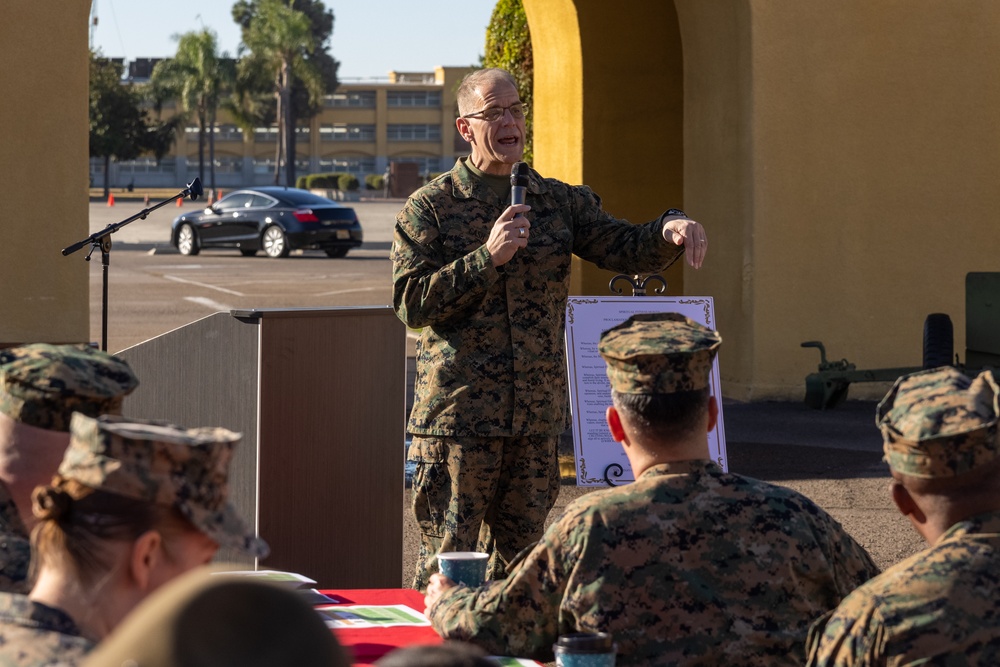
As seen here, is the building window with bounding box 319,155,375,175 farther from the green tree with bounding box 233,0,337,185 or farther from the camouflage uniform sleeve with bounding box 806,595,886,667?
the camouflage uniform sleeve with bounding box 806,595,886,667

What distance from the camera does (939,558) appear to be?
101 inches

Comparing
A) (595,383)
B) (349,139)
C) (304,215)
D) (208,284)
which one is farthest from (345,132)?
(595,383)

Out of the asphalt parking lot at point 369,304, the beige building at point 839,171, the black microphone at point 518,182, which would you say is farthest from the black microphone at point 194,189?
the beige building at point 839,171

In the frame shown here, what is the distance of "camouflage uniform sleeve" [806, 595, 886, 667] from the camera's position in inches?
99.0

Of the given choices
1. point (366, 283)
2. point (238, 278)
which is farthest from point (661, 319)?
point (238, 278)

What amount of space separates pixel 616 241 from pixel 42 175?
5903 millimetres

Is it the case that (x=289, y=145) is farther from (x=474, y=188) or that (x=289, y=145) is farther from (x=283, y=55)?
(x=474, y=188)

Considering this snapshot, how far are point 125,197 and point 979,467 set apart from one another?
244 feet

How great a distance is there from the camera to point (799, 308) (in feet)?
38.2

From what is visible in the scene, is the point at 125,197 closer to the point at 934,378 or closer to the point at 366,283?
the point at 366,283

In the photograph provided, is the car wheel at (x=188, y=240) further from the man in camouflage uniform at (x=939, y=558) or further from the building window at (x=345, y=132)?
the building window at (x=345, y=132)

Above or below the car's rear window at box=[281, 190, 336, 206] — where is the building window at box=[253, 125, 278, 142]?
above

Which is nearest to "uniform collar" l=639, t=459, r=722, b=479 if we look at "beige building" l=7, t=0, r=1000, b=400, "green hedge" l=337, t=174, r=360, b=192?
"beige building" l=7, t=0, r=1000, b=400

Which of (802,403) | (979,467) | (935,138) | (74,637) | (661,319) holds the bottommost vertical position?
(802,403)
